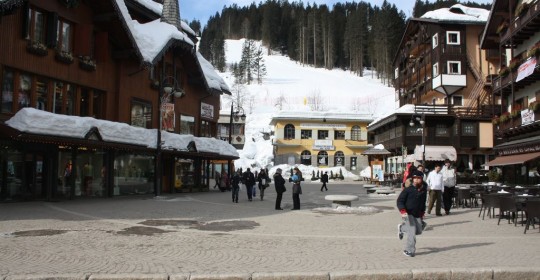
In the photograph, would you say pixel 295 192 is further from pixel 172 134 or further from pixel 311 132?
pixel 311 132

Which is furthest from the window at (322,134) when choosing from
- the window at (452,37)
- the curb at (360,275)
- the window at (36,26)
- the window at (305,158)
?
the curb at (360,275)

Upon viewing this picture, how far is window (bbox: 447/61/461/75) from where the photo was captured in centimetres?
5150

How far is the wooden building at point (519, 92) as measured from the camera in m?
28.2

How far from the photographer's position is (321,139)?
70.2m

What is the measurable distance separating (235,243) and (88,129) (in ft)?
40.5

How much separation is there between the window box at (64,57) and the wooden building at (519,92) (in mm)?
23520

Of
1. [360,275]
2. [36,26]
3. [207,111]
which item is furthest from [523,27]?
[360,275]

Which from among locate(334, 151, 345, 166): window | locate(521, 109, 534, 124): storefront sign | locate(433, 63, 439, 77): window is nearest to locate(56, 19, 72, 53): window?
locate(521, 109, 534, 124): storefront sign

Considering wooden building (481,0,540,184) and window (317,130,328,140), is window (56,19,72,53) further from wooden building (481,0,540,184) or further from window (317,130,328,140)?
window (317,130,328,140)

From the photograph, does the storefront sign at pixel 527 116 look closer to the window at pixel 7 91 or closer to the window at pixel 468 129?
the window at pixel 468 129

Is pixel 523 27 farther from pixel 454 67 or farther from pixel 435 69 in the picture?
pixel 435 69

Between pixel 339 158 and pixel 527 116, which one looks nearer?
pixel 527 116

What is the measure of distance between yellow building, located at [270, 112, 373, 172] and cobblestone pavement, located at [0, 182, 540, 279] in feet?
171

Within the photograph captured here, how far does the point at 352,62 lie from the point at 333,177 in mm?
92834
